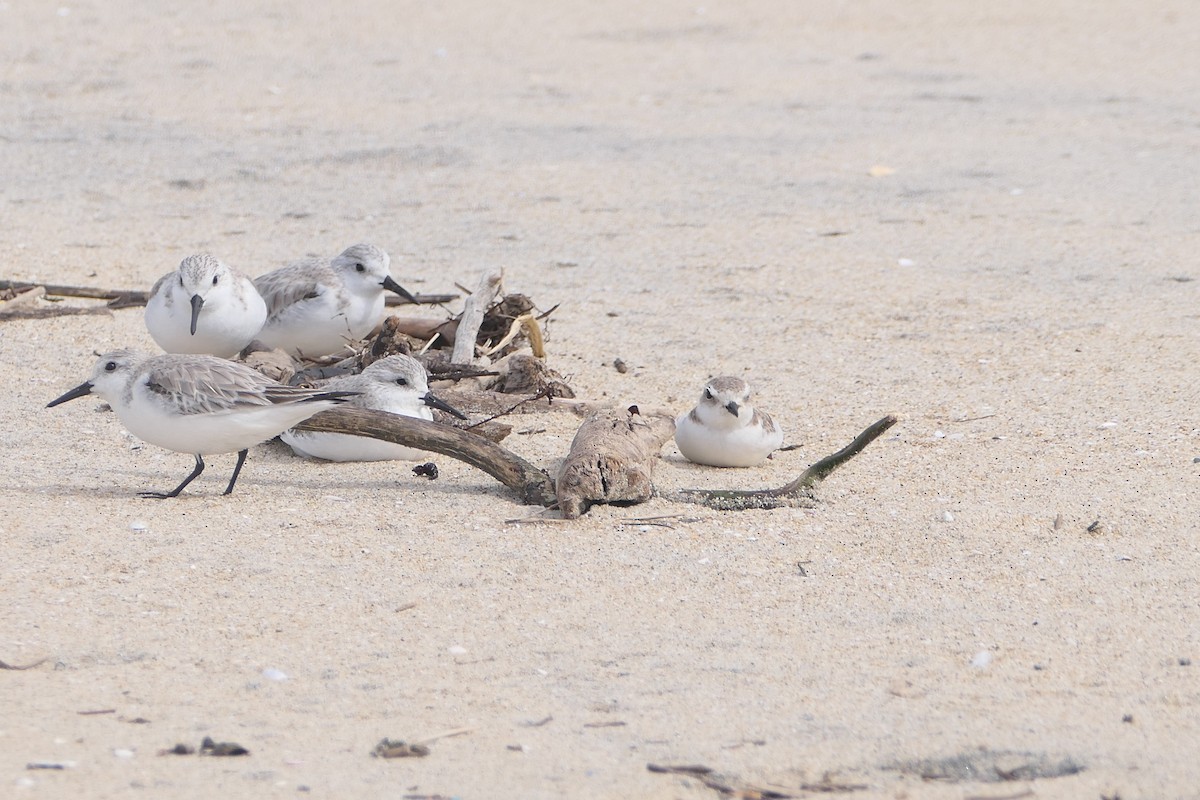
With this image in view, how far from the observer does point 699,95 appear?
13.8m

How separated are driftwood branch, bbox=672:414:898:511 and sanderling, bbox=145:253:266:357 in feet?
7.81

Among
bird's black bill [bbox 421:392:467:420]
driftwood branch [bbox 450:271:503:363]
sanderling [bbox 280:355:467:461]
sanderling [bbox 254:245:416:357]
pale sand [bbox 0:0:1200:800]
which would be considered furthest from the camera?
sanderling [bbox 254:245:416:357]

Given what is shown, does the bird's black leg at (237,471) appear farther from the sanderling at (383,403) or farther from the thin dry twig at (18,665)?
the thin dry twig at (18,665)

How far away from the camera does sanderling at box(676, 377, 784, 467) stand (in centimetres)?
578

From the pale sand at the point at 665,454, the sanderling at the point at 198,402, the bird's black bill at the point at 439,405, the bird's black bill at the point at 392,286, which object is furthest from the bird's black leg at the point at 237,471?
the bird's black bill at the point at 392,286

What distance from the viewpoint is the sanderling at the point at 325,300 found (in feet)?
23.1

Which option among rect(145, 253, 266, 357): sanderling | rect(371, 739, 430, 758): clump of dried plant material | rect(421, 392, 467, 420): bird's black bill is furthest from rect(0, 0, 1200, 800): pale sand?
rect(145, 253, 266, 357): sanderling

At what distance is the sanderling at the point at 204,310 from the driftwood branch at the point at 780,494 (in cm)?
238

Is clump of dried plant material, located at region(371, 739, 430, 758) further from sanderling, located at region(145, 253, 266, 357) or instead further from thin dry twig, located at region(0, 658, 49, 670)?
sanderling, located at region(145, 253, 266, 357)

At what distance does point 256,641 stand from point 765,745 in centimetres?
149

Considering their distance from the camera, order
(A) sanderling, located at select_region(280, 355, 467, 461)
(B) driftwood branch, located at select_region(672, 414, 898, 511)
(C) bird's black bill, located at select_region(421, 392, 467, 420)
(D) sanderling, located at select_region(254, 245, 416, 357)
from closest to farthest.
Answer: (B) driftwood branch, located at select_region(672, 414, 898, 511), (A) sanderling, located at select_region(280, 355, 467, 461), (C) bird's black bill, located at select_region(421, 392, 467, 420), (D) sanderling, located at select_region(254, 245, 416, 357)

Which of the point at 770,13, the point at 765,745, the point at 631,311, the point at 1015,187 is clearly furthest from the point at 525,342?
the point at 770,13

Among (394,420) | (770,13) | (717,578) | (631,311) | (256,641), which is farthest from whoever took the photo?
(770,13)

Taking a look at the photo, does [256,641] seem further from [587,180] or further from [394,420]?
[587,180]
